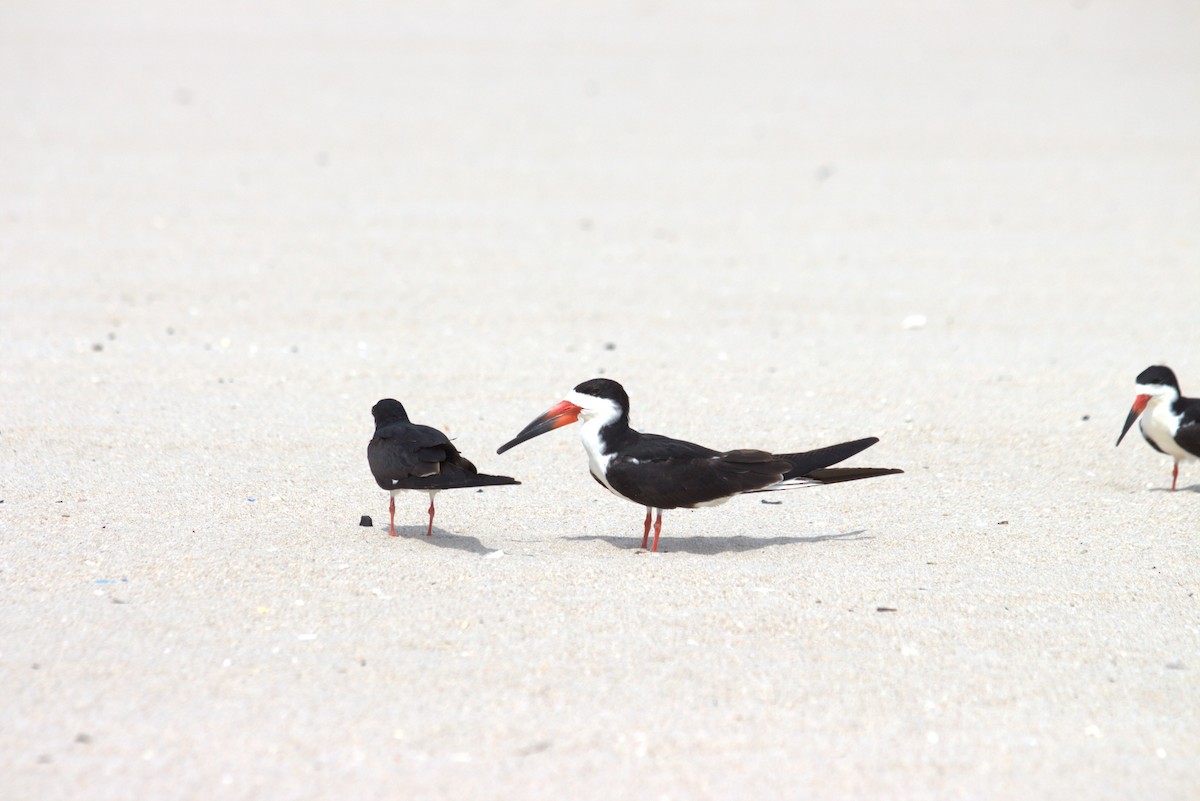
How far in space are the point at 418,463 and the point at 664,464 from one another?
1.03 meters

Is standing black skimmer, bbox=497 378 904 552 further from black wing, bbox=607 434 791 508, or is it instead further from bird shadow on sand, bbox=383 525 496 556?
bird shadow on sand, bbox=383 525 496 556

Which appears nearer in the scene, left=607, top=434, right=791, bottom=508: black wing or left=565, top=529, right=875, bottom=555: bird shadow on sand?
left=607, top=434, right=791, bottom=508: black wing

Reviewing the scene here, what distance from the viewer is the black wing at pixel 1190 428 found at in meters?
6.49

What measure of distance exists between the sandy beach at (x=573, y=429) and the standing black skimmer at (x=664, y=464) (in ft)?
0.92

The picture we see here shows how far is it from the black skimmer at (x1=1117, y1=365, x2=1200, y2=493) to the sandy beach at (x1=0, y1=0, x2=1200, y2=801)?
0.94ft

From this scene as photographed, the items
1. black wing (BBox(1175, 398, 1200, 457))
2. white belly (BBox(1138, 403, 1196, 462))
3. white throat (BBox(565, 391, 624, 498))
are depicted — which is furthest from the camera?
white belly (BBox(1138, 403, 1196, 462))

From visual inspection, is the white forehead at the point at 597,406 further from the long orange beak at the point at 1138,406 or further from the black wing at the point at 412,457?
the long orange beak at the point at 1138,406

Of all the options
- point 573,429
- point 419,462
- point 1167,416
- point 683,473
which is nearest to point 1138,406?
point 1167,416

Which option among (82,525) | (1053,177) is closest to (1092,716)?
(82,525)

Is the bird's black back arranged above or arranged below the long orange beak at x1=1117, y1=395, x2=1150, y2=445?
below

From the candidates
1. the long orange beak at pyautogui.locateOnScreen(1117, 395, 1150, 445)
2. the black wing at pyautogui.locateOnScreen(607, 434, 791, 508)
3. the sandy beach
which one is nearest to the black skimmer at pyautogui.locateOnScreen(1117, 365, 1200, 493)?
the long orange beak at pyautogui.locateOnScreen(1117, 395, 1150, 445)

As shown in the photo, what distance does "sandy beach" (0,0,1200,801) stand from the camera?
404cm

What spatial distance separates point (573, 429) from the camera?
7.80 metres

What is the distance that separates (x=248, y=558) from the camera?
5.39 metres
